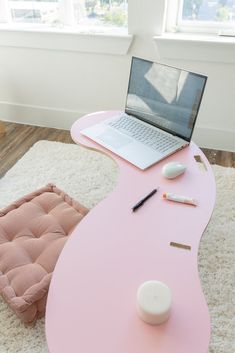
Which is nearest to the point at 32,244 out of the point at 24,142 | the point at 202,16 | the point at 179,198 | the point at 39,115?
the point at 179,198

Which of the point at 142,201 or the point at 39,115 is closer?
the point at 142,201

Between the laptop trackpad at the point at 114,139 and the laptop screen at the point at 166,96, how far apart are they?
0.46 feet

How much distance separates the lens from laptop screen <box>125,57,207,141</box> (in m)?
1.19

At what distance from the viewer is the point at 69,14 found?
235 cm

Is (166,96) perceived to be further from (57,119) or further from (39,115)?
(39,115)

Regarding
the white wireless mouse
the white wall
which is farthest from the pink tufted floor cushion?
the white wall

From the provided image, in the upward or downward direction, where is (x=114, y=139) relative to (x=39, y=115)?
upward

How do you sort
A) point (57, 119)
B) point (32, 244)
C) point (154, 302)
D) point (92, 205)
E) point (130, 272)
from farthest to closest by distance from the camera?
1. point (57, 119)
2. point (92, 205)
3. point (32, 244)
4. point (130, 272)
5. point (154, 302)

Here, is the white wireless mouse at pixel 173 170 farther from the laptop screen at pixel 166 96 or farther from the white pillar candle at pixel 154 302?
the white pillar candle at pixel 154 302

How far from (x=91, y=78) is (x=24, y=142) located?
28.5 inches

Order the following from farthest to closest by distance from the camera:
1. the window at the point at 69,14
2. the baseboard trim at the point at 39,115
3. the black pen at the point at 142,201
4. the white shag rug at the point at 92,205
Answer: the baseboard trim at the point at 39,115 → the window at the point at 69,14 → the white shag rug at the point at 92,205 → the black pen at the point at 142,201

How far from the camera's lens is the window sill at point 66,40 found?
86.3 inches

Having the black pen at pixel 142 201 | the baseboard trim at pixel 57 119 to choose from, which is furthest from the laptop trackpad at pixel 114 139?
the baseboard trim at pixel 57 119

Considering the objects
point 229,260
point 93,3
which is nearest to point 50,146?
point 93,3
